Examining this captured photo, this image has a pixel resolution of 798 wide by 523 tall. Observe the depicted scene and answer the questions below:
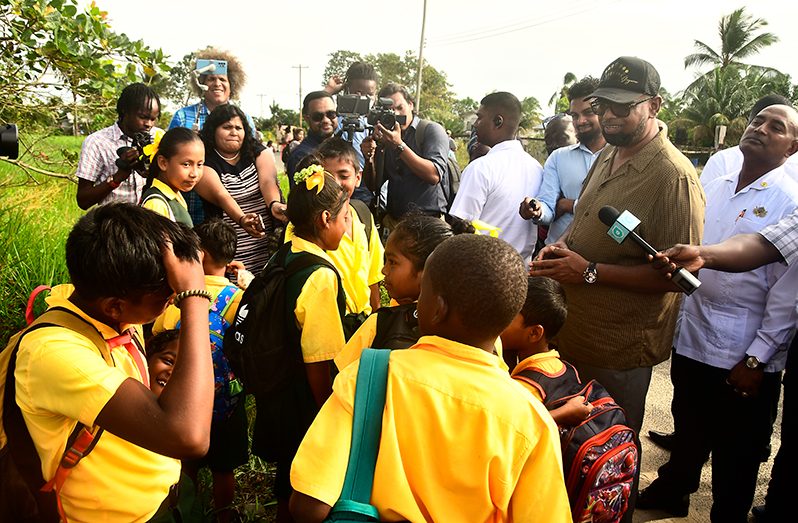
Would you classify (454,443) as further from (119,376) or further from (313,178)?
(313,178)

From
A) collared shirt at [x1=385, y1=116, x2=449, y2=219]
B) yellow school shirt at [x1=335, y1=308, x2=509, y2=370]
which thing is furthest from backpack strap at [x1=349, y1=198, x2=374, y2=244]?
yellow school shirt at [x1=335, y1=308, x2=509, y2=370]

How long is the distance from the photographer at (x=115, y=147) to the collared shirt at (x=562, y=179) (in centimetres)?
264

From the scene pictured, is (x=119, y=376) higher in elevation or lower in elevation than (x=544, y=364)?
higher

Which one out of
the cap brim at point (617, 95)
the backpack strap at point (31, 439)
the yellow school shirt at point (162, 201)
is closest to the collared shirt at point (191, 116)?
the yellow school shirt at point (162, 201)

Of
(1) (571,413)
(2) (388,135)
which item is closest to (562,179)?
(2) (388,135)

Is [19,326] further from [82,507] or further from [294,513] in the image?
[294,513]

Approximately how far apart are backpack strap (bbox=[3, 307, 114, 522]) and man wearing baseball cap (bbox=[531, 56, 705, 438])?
192 centimetres

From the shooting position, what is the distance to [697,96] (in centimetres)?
3766

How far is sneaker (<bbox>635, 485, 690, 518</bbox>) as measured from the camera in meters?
3.03

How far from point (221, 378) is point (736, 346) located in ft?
8.05

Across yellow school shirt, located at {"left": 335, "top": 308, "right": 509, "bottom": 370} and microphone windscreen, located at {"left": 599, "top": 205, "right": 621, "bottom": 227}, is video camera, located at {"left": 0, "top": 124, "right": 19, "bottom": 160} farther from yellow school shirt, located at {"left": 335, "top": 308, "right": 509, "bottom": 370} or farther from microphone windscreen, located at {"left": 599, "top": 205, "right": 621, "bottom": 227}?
microphone windscreen, located at {"left": 599, "top": 205, "right": 621, "bottom": 227}

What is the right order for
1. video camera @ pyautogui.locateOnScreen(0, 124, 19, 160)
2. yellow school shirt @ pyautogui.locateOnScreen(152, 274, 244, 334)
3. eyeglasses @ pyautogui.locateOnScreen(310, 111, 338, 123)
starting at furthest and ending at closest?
1. eyeglasses @ pyautogui.locateOnScreen(310, 111, 338, 123)
2. yellow school shirt @ pyautogui.locateOnScreen(152, 274, 244, 334)
3. video camera @ pyautogui.locateOnScreen(0, 124, 19, 160)

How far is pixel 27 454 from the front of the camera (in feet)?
4.71

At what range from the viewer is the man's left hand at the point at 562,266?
2559mm
